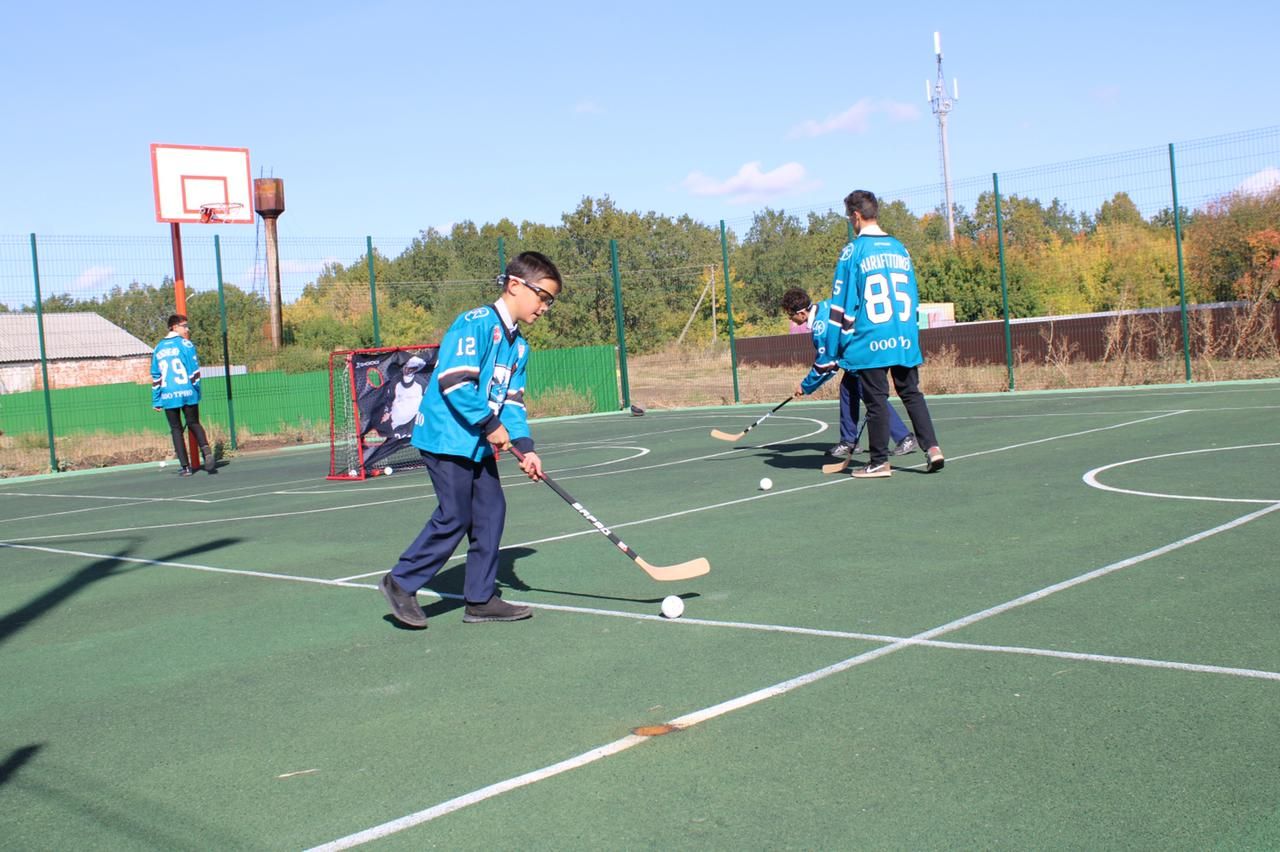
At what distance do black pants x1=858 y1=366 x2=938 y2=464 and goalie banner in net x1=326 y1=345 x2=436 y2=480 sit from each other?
20.7 ft

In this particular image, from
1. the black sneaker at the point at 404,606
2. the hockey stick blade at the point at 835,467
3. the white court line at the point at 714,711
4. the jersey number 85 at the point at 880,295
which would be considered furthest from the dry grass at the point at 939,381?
the black sneaker at the point at 404,606

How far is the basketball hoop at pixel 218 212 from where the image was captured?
22.0m

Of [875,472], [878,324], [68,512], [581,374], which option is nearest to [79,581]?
[68,512]

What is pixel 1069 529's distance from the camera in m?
6.98

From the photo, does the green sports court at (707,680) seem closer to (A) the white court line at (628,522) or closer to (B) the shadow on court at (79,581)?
(B) the shadow on court at (79,581)

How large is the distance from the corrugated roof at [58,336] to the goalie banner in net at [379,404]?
7647 mm

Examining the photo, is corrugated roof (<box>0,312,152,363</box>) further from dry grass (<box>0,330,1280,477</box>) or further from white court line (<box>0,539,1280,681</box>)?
white court line (<box>0,539,1280,681</box>)

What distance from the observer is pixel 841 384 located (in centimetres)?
1094

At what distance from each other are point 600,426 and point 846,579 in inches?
564

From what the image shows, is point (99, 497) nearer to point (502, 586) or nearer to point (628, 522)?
point (628, 522)

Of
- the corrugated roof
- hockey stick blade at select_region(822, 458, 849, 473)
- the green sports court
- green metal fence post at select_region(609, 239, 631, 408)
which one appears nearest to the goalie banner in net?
the green sports court

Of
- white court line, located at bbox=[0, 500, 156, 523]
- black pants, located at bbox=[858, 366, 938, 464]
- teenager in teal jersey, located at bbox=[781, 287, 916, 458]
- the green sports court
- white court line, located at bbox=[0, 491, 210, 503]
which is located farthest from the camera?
white court line, located at bbox=[0, 491, 210, 503]

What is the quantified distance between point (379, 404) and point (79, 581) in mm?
6717

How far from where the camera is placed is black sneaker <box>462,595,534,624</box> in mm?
5797
